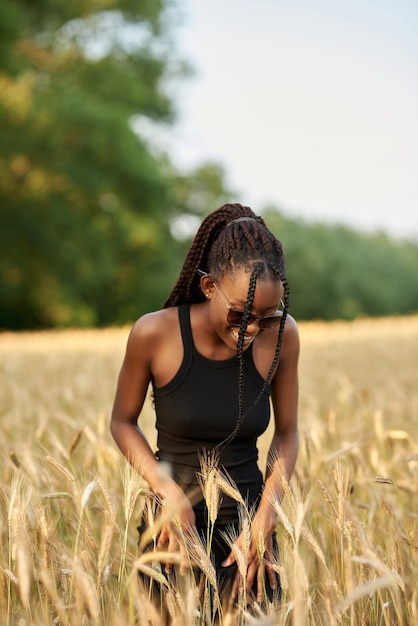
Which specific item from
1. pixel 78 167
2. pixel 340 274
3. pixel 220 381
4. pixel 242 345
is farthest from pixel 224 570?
pixel 340 274

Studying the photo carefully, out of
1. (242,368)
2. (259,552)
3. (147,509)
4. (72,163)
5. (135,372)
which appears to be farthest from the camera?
(72,163)

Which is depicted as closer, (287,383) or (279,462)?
(279,462)

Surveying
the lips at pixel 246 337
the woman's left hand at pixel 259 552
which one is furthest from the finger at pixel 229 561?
the lips at pixel 246 337

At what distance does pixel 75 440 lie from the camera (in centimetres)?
263

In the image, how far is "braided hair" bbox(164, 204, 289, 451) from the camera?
2.09m

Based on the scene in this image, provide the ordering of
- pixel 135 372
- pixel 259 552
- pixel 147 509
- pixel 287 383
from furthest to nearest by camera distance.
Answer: pixel 287 383 → pixel 135 372 → pixel 147 509 → pixel 259 552

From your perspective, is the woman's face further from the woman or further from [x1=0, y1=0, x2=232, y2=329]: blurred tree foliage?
[x1=0, y1=0, x2=232, y2=329]: blurred tree foliage

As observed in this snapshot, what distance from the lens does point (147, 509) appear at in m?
2.04

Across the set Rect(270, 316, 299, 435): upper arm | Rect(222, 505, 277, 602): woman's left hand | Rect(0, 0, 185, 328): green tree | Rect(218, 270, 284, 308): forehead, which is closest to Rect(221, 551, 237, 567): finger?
Rect(222, 505, 277, 602): woman's left hand

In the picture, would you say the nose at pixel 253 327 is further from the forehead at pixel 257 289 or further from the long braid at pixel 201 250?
the long braid at pixel 201 250

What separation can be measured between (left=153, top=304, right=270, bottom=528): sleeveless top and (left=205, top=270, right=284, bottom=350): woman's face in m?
0.14

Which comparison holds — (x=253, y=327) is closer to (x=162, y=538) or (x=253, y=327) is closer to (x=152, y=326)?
(x=152, y=326)

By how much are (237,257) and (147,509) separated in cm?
71

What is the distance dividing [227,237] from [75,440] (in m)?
0.91
